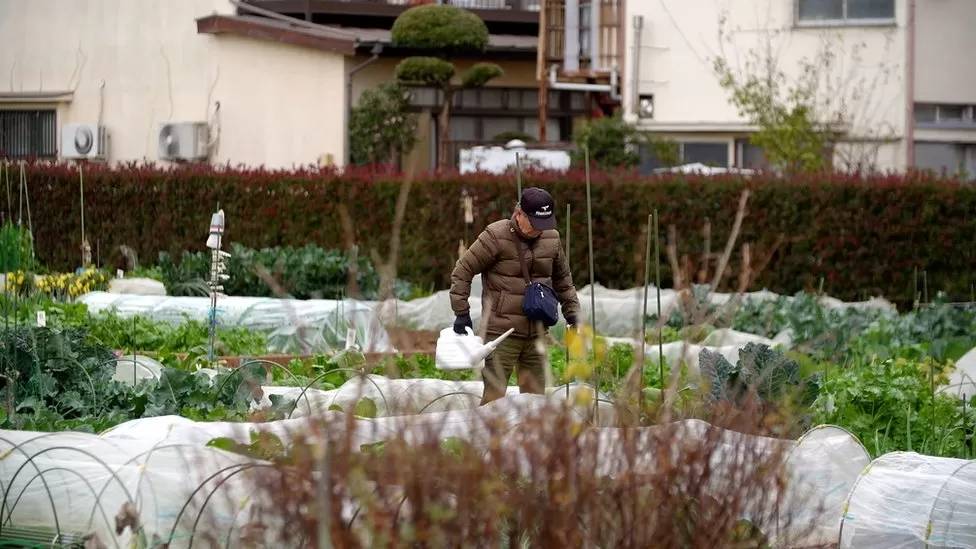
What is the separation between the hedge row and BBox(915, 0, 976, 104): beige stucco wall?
529cm

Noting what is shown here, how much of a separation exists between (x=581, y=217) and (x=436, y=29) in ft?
27.0

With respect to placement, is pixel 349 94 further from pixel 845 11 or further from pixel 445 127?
pixel 845 11

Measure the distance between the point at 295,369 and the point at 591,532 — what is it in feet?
21.7

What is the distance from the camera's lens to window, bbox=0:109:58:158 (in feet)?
86.8

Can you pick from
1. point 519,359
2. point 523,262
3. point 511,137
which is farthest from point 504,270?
point 511,137

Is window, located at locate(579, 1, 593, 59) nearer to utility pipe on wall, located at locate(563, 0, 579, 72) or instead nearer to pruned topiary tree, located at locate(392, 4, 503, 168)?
utility pipe on wall, located at locate(563, 0, 579, 72)

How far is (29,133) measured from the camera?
87.4 feet

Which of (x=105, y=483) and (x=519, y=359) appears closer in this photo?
(x=105, y=483)

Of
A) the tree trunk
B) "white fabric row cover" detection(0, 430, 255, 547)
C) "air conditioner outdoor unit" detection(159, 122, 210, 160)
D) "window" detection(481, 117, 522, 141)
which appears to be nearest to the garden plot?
"white fabric row cover" detection(0, 430, 255, 547)

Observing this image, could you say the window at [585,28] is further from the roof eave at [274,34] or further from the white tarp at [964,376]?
the white tarp at [964,376]

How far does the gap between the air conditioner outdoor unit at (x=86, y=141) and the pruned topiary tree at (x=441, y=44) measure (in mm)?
4821

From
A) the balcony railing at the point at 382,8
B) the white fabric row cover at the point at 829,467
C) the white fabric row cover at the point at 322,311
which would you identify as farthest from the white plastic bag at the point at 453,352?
the balcony railing at the point at 382,8

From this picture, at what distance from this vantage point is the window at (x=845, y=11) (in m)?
21.8

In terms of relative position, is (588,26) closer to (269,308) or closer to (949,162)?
(949,162)
